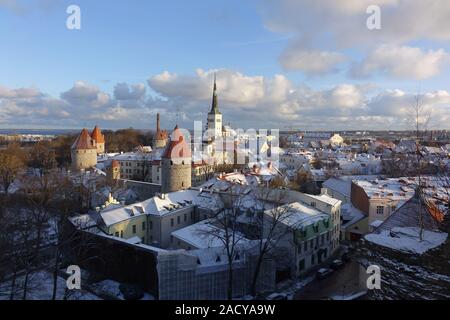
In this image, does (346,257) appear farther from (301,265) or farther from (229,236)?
(229,236)

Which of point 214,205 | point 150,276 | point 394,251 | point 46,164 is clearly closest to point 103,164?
point 46,164

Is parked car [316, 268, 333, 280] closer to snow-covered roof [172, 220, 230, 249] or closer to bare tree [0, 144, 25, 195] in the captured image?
snow-covered roof [172, 220, 230, 249]

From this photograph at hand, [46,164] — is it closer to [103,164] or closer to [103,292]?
[103,164]

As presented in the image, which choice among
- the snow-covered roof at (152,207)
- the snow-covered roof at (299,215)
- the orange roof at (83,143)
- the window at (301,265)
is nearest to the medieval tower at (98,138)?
the orange roof at (83,143)

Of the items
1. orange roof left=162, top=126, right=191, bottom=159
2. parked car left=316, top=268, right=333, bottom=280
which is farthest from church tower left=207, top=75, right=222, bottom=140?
parked car left=316, top=268, right=333, bottom=280

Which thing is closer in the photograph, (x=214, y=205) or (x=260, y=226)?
(x=260, y=226)

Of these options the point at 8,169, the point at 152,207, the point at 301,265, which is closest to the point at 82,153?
the point at 8,169
